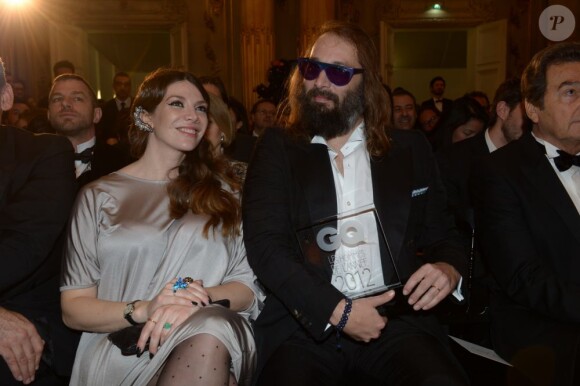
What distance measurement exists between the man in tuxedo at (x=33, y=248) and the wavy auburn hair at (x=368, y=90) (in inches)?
46.0

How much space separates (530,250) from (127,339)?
182cm

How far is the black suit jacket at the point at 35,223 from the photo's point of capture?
9.02 ft

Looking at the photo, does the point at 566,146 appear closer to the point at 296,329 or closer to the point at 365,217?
the point at 365,217

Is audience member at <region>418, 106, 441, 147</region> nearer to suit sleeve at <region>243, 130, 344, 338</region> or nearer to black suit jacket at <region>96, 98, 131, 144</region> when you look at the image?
black suit jacket at <region>96, 98, 131, 144</region>

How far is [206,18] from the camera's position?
38.1 ft

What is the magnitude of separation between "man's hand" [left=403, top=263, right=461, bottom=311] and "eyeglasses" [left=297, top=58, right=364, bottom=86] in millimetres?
945

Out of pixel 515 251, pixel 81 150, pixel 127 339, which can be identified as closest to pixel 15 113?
pixel 81 150

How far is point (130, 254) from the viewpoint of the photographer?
108 inches

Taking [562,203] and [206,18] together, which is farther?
[206,18]

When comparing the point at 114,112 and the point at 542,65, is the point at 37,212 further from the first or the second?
the point at 114,112

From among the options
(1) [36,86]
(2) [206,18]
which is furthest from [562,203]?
(1) [36,86]

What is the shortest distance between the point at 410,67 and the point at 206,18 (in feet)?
25.5

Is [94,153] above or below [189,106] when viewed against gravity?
below

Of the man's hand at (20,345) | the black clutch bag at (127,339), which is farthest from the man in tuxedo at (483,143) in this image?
the man's hand at (20,345)
